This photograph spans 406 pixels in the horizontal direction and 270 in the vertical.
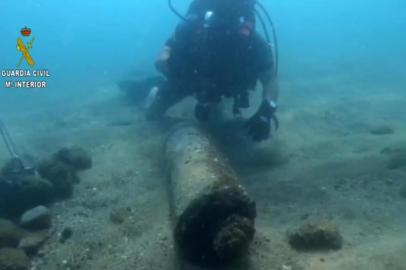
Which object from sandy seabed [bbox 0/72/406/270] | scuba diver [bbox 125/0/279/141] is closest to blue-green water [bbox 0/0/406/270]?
sandy seabed [bbox 0/72/406/270]

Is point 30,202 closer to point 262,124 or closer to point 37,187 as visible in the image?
point 37,187

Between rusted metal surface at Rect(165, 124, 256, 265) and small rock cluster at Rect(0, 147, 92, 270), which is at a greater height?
rusted metal surface at Rect(165, 124, 256, 265)

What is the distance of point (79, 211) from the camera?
6738 mm

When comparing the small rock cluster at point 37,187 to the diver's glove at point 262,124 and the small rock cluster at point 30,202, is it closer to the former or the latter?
the small rock cluster at point 30,202

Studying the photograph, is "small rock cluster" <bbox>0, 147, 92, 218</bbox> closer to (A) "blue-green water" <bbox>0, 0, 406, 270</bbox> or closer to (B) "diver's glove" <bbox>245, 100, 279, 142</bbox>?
(A) "blue-green water" <bbox>0, 0, 406, 270</bbox>

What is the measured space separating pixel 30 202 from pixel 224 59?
13.9 ft

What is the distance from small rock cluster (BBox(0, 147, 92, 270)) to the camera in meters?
5.59

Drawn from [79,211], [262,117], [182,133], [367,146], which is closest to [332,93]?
[367,146]

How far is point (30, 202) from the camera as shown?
6.84m

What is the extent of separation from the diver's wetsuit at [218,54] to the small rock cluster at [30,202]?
2.70 meters

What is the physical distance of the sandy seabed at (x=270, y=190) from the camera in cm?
501

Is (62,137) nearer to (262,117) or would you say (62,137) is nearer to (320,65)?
(262,117)

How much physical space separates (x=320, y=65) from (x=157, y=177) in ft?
54.0

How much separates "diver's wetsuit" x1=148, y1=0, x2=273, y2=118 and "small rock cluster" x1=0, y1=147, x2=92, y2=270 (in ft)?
8.87
